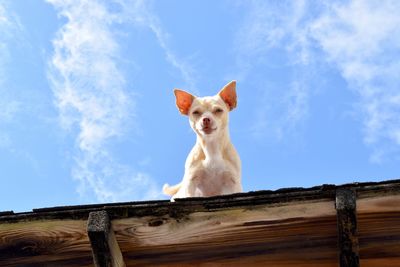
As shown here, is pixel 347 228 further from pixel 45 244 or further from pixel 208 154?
pixel 208 154

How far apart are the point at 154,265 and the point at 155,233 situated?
24 centimetres

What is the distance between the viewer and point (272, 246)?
4637 millimetres

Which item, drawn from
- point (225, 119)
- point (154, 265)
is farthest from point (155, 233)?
point (225, 119)

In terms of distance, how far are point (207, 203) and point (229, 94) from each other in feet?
17.9

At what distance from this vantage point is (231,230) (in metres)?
4.61

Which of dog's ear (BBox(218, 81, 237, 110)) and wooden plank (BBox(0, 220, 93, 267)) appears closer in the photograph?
wooden plank (BBox(0, 220, 93, 267))

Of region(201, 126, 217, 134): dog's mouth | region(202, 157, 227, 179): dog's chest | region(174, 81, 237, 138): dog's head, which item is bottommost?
region(202, 157, 227, 179): dog's chest

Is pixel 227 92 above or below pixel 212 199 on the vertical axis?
above

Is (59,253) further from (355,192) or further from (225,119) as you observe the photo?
(225,119)

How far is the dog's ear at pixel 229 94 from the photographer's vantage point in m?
9.88

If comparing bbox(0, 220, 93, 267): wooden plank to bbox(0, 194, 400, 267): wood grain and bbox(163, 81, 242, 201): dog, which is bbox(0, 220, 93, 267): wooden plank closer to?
bbox(0, 194, 400, 267): wood grain

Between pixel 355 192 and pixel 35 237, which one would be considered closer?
pixel 355 192

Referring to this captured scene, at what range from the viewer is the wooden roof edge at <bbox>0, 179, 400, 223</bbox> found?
4406 millimetres

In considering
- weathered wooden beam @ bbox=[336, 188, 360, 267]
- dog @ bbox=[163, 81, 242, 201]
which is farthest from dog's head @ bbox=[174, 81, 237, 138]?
weathered wooden beam @ bbox=[336, 188, 360, 267]
